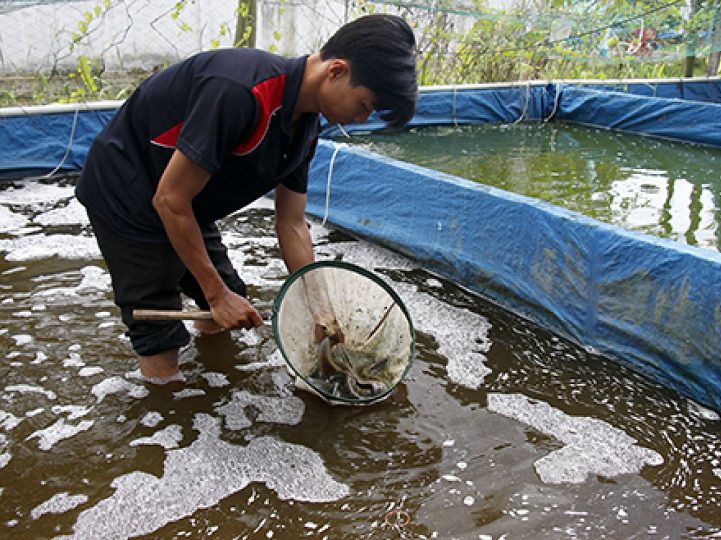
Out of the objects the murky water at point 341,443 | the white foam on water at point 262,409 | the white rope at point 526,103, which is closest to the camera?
the murky water at point 341,443

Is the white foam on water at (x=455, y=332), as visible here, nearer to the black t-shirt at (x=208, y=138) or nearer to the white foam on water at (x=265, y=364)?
the white foam on water at (x=265, y=364)

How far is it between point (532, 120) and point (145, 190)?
614 cm

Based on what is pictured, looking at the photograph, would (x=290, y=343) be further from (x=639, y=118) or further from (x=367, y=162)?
(x=639, y=118)

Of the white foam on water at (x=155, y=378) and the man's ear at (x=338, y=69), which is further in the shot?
the white foam on water at (x=155, y=378)

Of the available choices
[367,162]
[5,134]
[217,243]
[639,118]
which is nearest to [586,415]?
[217,243]

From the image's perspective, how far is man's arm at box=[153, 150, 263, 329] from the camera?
1749mm

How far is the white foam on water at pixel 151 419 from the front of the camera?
7.58 ft

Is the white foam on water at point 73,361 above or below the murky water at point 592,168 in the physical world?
below

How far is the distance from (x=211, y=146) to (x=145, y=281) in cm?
71

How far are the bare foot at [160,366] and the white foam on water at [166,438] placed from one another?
0.25 metres

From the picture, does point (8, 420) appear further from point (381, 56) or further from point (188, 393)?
point (381, 56)

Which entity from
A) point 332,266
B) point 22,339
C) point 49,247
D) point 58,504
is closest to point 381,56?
point 332,266

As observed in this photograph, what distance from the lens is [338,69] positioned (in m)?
1.76

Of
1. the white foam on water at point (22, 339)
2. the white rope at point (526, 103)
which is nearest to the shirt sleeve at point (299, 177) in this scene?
the white foam on water at point (22, 339)
